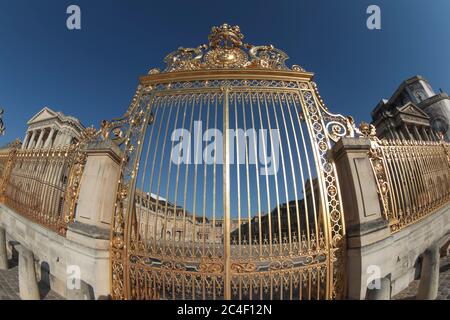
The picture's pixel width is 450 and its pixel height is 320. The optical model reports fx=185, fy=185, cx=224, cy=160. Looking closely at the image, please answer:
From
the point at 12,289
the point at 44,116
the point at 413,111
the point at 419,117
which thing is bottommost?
the point at 12,289

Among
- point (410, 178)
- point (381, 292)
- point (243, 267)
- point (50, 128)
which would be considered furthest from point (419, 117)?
point (50, 128)

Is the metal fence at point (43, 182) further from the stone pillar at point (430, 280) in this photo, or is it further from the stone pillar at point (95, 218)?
the stone pillar at point (430, 280)

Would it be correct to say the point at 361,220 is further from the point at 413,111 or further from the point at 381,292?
the point at 413,111

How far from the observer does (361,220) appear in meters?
3.01

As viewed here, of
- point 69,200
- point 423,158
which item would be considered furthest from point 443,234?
point 69,200

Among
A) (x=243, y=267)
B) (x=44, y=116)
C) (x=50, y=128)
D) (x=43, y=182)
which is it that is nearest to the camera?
(x=243, y=267)

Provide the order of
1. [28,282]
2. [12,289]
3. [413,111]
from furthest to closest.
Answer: [413,111] < [12,289] < [28,282]

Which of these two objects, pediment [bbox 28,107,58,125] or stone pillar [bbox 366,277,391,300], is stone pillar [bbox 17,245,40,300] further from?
pediment [bbox 28,107,58,125]

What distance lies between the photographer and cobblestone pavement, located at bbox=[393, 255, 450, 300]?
112 inches

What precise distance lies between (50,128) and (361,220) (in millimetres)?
27805

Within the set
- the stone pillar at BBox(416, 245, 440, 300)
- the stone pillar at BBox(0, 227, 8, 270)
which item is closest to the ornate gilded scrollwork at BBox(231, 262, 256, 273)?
the stone pillar at BBox(416, 245, 440, 300)

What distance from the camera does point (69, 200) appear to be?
3.47m

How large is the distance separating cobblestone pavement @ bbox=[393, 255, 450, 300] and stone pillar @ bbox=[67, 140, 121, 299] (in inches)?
193
